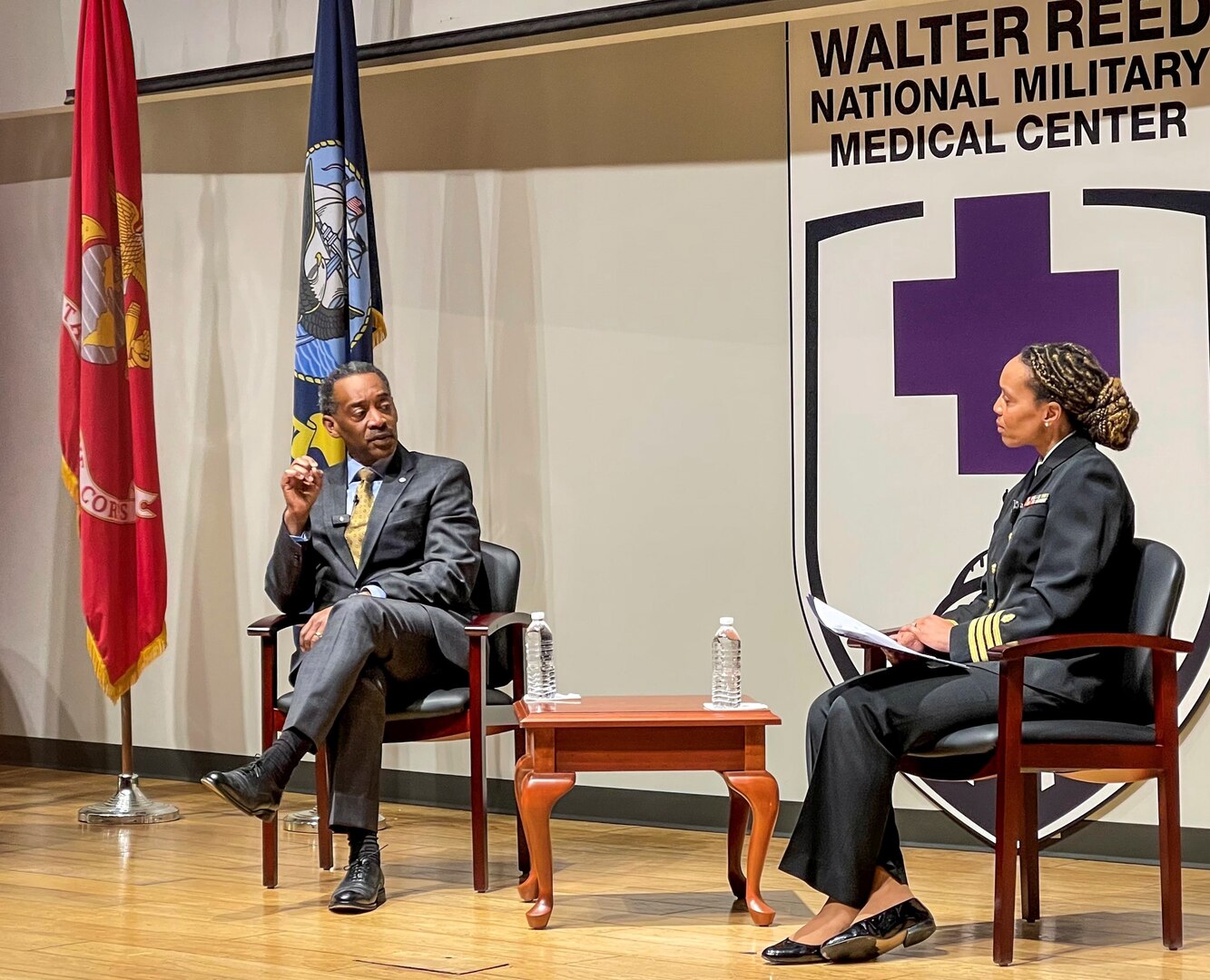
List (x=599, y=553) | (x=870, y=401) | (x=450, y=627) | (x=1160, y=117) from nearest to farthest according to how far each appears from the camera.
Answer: (x=450, y=627) → (x=1160, y=117) → (x=870, y=401) → (x=599, y=553)

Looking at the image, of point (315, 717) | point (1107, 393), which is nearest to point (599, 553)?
point (315, 717)

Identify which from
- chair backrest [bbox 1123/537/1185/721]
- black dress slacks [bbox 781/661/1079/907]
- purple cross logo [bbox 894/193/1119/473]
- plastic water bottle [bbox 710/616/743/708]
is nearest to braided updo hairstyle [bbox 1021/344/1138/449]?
chair backrest [bbox 1123/537/1185/721]

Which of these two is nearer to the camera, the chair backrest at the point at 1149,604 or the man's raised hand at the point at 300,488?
the chair backrest at the point at 1149,604

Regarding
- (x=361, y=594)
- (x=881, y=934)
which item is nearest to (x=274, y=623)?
(x=361, y=594)

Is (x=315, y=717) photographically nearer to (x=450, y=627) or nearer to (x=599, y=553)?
(x=450, y=627)

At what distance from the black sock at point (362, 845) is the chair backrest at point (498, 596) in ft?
1.82

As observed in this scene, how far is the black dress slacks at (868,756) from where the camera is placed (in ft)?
9.90

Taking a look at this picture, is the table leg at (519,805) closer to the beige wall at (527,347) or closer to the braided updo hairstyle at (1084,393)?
the beige wall at (527,347)

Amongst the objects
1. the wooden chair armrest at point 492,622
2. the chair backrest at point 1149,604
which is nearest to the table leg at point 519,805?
the wooden chair armrest at point 492,622

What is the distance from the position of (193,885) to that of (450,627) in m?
0.85

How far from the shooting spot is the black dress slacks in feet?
9.90

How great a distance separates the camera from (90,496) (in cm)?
487

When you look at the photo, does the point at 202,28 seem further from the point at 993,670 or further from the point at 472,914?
the point at 993,670

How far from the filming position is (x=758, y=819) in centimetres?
336
